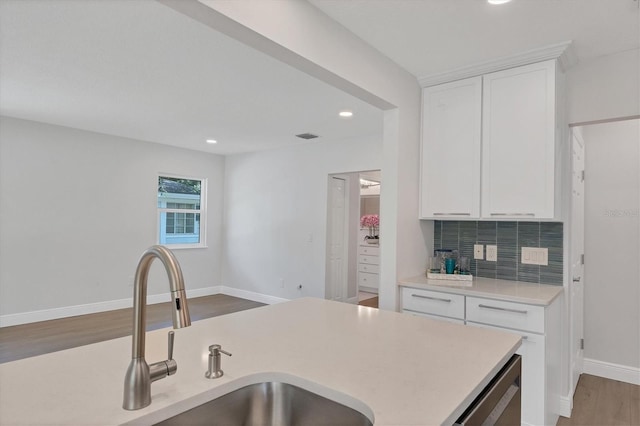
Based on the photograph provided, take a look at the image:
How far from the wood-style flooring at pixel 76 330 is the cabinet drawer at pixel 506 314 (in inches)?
136

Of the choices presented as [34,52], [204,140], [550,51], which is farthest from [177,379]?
[204,140]

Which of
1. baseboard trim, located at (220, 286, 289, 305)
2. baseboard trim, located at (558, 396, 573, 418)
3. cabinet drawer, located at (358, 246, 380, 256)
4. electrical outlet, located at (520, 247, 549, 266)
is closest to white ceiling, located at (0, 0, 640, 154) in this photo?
electrical outlet, located at (520, 247, 549, 266)

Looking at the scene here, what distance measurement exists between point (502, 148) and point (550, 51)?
657 millimetres

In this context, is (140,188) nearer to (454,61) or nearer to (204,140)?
(204,140)

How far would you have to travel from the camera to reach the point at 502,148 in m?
2.64

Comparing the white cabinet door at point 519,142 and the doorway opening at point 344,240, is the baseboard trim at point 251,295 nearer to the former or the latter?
the doorway opening at point 344,240

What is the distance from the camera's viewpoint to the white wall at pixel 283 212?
565cm

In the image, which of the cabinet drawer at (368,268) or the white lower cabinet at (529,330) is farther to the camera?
the cabinet drawer at (368,268)

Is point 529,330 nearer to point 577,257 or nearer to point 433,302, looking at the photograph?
point 433,302

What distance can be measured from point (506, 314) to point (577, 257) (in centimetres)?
121

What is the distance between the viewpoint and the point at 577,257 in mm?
3061

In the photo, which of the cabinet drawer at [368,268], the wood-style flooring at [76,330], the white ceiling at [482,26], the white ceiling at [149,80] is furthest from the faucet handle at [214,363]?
the cabinet drawer at [368,268]

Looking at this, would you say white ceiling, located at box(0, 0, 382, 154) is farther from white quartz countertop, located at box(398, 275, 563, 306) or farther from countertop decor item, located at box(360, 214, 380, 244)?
countertop decor item, located at box(360, 214, 380, 244)

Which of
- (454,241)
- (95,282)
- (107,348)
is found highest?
(454,241)
